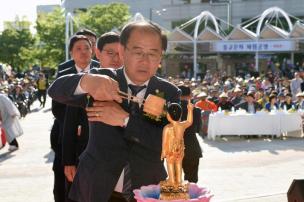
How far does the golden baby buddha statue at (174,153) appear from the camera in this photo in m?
1.84

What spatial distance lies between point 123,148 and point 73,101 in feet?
0.99

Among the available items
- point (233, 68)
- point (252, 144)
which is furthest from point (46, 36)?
point (252, 144)

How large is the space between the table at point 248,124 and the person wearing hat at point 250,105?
1.49 feet

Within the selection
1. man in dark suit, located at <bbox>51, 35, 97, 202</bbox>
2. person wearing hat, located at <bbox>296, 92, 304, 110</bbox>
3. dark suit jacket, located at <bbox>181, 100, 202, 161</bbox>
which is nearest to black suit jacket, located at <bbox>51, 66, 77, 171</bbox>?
man in dark suit, located at <bbox>51, 35, 97, 202</bbox>

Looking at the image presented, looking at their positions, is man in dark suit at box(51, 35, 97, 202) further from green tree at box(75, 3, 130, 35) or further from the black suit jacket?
green tree at box(75, 3, 130, 35)

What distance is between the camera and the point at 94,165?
7.66 feet

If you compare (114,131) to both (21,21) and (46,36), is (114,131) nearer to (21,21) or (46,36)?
(46,36)

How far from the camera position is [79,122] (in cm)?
364

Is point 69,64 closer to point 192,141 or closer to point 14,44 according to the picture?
point 192,141

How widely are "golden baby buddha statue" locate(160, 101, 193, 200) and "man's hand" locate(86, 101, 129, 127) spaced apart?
1.19ft

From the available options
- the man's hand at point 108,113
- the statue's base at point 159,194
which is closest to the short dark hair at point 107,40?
the man's hand at point 108,113

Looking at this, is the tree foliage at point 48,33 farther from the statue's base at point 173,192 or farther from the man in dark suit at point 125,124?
the statue's base at point 173,192

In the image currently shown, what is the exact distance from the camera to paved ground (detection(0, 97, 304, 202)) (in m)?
7.54

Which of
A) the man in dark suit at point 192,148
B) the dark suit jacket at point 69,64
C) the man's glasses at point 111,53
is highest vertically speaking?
the man's glasses at point 111,53
